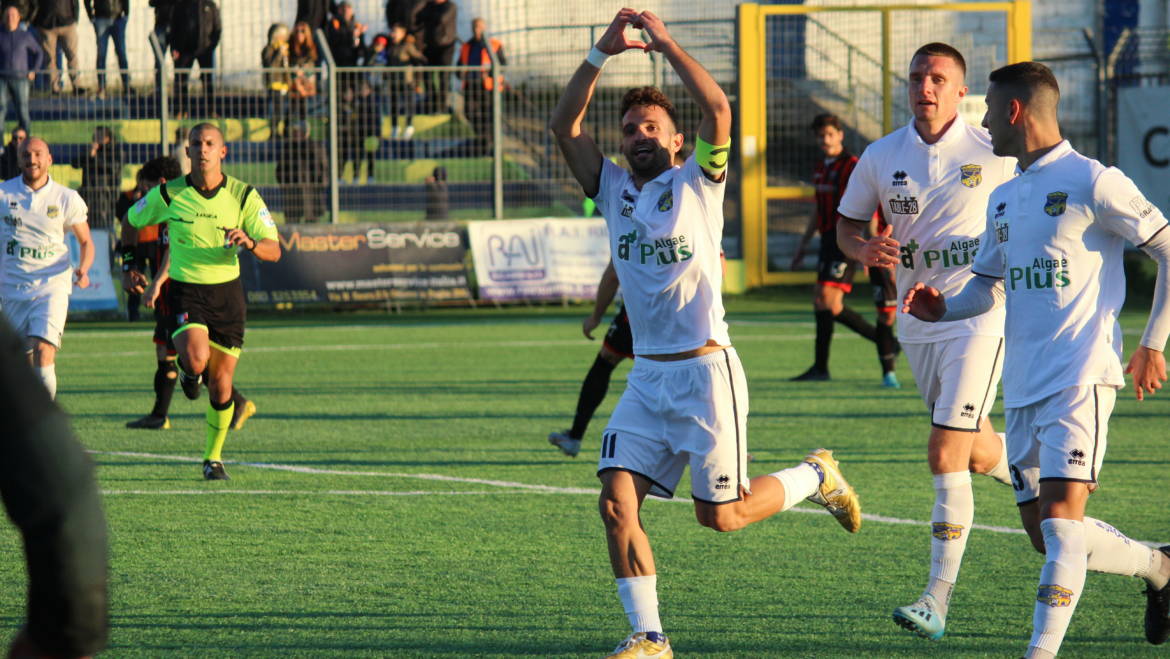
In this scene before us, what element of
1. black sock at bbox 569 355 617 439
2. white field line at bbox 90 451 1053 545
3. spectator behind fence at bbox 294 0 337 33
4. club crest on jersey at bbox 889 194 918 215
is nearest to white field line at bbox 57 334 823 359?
white field line at bbox 90 451 1053 545

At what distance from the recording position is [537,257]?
70.2ft

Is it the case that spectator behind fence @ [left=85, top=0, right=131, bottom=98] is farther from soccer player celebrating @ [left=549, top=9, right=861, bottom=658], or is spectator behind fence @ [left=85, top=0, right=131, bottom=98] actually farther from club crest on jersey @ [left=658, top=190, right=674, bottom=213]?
club crest on jersey @ [left=658, top=190, right=674, bottom=213]

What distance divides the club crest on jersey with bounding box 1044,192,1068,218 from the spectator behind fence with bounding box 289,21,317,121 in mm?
16592

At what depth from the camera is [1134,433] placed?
1088 cm

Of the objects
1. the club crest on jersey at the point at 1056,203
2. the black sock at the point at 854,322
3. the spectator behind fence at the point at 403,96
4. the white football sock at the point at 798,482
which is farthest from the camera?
the spectator behind fence at the point at 403,96

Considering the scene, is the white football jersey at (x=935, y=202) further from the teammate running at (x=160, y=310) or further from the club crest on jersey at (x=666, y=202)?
the teammate running at (x=160, y=310)

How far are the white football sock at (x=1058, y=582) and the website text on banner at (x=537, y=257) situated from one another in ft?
54.0

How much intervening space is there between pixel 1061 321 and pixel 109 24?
2002cm

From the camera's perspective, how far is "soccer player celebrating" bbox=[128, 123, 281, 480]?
954 centimetres

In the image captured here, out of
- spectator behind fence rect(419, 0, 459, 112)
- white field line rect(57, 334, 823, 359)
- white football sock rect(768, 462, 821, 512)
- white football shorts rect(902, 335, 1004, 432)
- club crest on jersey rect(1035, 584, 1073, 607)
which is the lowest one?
white field line rect(57, 334, 823, 359)

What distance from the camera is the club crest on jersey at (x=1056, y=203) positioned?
494 centimetres

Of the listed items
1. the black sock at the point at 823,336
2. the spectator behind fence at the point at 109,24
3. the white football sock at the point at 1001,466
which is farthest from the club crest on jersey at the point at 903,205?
the spectator behind fence at the point at 109,24

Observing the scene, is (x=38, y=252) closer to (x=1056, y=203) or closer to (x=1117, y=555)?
(x=1056, y=203)

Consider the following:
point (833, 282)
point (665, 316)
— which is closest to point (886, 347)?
point (833, 282)
